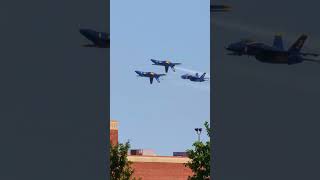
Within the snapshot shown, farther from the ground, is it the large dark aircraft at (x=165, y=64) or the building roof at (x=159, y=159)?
the large dark aircraft at (x=165, y=64)

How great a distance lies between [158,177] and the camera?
9162 centimetres
